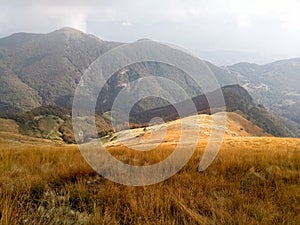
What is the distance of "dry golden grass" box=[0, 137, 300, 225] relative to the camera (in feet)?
16.9

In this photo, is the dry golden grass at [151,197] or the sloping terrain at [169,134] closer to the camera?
the dry golden grass at [151,197]

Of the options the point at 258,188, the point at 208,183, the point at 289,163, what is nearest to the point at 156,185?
the point at 208,183

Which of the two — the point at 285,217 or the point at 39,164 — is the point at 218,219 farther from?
the point at 39,164

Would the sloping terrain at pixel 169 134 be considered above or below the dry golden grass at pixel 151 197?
below

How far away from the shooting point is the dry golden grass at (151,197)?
5.16m

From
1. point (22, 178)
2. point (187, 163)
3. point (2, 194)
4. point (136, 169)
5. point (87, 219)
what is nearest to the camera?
point (87, 219)

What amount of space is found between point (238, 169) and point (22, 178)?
4.88 m

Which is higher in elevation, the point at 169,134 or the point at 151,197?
the point at 151,197

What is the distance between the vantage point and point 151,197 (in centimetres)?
586

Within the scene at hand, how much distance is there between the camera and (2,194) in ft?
18.5

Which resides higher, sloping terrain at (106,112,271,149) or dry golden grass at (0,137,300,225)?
dry golden grass at (0,137,300,225)

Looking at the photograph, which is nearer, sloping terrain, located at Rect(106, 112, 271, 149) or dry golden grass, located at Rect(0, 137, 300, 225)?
dry golden grass, located at Rect(0, 137, 300, 225)

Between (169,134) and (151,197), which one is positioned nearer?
(151,197)

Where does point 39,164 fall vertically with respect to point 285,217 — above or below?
below
